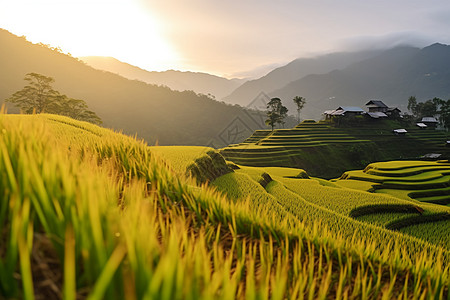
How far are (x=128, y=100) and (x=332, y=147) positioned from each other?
100637 millimetres

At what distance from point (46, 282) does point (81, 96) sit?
121743 mm

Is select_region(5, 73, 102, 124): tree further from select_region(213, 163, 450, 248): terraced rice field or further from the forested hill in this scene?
the forested hill

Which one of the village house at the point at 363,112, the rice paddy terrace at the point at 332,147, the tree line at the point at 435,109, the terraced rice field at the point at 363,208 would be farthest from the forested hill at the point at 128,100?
the terraced rice field at the point at 363,208

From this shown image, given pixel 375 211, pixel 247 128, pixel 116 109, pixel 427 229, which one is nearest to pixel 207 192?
pixel 375 211

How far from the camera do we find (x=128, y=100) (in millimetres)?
116562

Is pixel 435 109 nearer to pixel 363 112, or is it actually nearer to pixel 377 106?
pixel 377 106

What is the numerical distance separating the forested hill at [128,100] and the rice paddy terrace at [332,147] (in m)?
60.1

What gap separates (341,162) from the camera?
4069 centimetres

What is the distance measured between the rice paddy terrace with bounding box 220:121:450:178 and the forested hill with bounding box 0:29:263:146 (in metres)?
60.1

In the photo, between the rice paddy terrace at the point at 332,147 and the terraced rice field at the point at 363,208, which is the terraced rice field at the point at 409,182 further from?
the rice paddy terrace at the point at 332,147

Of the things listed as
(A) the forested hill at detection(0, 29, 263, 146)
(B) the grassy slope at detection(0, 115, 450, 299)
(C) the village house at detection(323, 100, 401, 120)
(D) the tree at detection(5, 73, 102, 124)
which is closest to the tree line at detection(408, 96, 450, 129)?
(C) the village house at detection(323, 100, 401, 120)

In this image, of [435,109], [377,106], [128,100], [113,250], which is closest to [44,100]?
[113,250]

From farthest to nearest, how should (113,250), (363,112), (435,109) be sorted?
1. (435,109)
2. (363,112)
3. (113,250)

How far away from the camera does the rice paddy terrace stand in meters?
38.3
